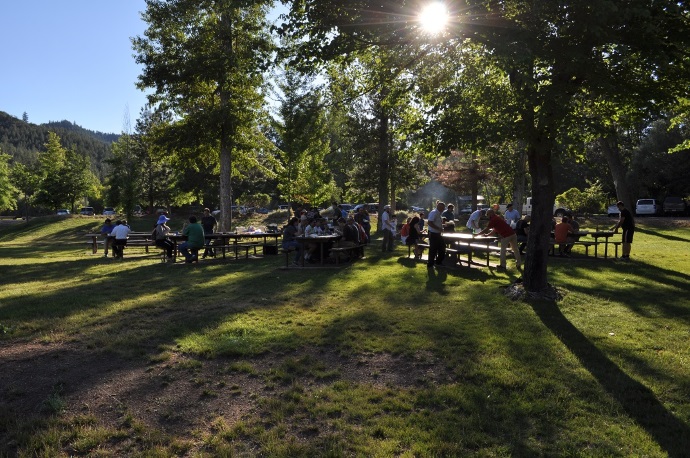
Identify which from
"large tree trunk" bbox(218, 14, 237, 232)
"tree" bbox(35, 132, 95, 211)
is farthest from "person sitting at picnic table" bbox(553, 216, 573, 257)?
"tree" bbox(35, 132, 95, 211)

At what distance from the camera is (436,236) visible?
11.7 metres

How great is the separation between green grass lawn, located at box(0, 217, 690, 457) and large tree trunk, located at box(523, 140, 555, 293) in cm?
57

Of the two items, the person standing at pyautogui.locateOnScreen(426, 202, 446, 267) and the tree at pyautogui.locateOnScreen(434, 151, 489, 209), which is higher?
the tree at pyautogui.locateOnScreen(434, 151, 489, 209)

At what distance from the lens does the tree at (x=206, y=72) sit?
19.0 m

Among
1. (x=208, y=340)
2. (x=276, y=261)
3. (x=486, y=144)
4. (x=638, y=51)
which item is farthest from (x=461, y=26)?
(x=276, y=261)

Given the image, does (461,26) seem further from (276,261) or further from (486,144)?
(276,261)

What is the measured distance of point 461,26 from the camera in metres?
6.98

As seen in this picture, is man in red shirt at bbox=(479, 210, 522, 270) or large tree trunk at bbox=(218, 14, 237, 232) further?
A: large tree trunk at bbox=(218, 14, 237, 232)

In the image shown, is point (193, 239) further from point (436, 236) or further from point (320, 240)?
point (436, 236)

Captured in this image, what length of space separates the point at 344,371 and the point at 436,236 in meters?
7.36

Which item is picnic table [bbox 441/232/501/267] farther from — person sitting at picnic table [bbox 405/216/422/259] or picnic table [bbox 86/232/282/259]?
picnic table [bbox 86/232/282/259]

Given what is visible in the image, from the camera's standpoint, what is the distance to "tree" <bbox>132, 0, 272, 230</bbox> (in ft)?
62.3

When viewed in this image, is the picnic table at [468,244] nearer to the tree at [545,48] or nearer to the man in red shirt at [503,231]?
the man in red shirt at [503,231]

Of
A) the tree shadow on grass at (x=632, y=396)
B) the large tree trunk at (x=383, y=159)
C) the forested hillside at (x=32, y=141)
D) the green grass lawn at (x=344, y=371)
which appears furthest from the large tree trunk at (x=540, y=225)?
the forested hillside at (x=32, y=141)
